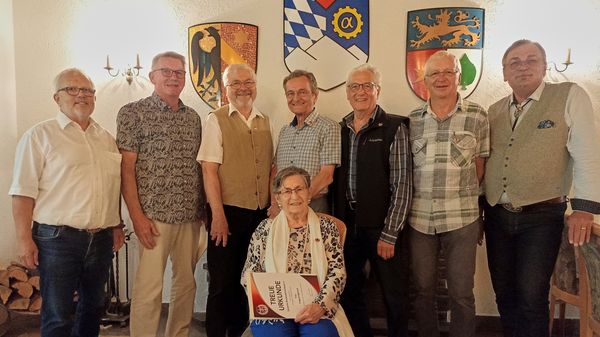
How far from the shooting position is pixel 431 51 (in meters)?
2.73

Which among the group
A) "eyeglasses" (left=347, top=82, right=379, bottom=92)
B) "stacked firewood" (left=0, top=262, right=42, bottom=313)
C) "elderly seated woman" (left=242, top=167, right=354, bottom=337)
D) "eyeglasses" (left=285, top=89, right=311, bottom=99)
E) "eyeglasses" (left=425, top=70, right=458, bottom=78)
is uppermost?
"eyeglasses" (left=425, top=70, right=458, bottom=78)

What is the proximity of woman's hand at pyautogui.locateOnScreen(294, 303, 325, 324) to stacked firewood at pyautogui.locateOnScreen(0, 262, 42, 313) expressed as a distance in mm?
2035

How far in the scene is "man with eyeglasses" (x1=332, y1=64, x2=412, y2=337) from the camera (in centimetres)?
199

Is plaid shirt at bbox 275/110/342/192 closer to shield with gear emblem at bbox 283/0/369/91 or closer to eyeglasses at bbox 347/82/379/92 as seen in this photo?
eyeglasses at bbox 347/82/379/92

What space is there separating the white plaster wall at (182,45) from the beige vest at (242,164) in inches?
30.2

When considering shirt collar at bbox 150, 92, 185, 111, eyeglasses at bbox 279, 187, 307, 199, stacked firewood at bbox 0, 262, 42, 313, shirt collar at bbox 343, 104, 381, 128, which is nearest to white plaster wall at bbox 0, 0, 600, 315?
stacked firewood at bbox 0, 262, 42, 313

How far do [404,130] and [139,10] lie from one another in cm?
213

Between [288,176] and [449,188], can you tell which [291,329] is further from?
[449,188]

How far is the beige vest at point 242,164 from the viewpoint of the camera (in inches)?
83.9

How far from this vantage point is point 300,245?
6.12ft

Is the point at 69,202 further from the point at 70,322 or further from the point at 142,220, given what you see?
the point at 70,322

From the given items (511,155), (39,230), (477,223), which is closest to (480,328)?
(477,223)

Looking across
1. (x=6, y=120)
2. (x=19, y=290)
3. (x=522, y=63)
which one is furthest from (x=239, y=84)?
(x=19, y=290)

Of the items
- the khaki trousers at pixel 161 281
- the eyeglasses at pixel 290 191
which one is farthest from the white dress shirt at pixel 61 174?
the eyeglasses at pixel 290 191
